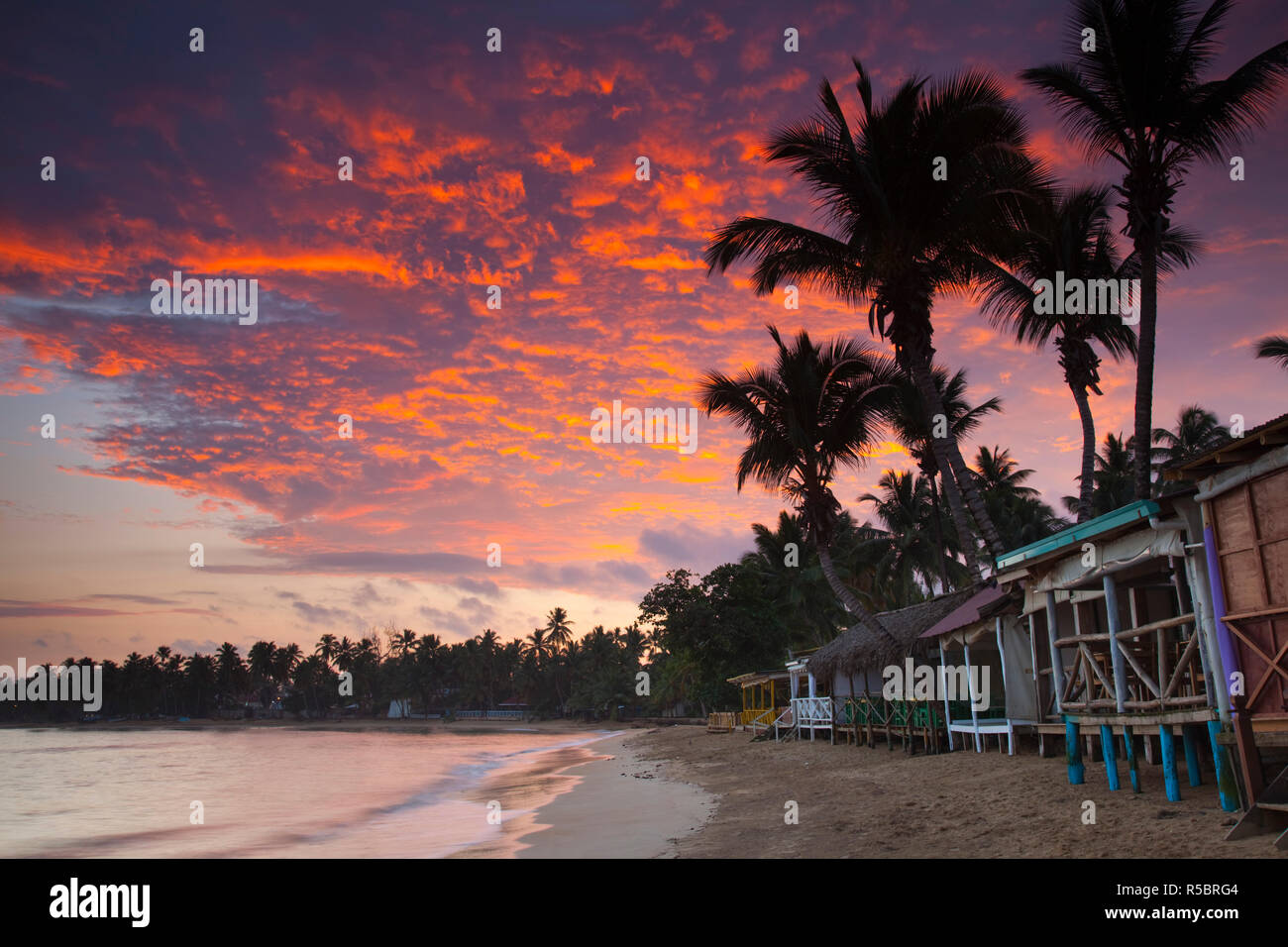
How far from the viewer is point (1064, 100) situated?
576 inches

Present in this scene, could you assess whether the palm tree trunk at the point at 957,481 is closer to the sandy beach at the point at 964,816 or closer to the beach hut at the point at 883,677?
the beach hut at the point at 883,677

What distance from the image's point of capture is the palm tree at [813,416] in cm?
2094

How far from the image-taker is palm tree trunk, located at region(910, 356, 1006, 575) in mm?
17172

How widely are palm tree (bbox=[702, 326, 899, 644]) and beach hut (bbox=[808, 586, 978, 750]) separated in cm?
105

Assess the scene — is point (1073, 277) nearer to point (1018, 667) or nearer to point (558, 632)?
point (1018, 667)

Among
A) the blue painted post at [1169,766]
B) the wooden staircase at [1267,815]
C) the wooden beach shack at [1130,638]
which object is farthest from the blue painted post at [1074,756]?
the wooden staircase at [1267,815]

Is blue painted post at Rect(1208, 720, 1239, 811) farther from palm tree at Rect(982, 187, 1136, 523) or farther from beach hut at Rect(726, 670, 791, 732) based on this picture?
beach hut at Rect(726, 670, 791, 732)

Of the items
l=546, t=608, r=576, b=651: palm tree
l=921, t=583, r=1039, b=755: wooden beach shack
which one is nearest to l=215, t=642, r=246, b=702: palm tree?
l=546, t=608, r=576, b=651: palm tree

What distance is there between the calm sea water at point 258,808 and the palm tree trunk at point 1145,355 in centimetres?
1359

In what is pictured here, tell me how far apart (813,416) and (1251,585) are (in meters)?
13.6

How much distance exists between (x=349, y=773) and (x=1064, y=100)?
34.8 metres

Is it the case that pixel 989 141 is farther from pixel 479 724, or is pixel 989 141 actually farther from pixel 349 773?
pixel 479 724

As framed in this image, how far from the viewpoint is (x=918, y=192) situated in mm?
17547
